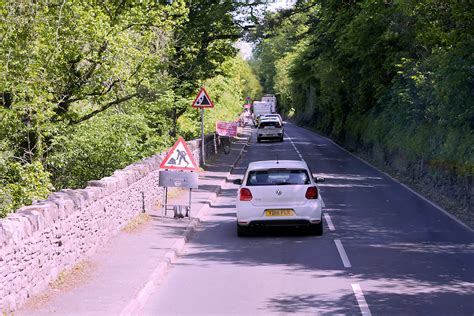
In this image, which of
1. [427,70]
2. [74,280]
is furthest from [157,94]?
[74,280]

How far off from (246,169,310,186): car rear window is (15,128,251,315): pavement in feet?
6.03

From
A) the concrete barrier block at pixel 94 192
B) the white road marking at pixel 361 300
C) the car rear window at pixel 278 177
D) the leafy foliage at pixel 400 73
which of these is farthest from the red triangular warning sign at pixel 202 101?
the white road marking at pixel 361 300

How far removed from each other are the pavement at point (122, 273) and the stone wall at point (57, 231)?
20 centimetres

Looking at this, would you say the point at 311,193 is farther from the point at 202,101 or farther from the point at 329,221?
the point at 202,101

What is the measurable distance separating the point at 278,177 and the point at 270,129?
1598 inches

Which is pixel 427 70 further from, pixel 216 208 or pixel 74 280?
pixel 74 280

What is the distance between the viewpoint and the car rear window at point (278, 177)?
1565 centimetres

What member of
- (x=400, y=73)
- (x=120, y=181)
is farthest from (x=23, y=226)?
(x=400, y=73)

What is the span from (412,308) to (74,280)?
4.83 metres

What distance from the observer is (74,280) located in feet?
35.4

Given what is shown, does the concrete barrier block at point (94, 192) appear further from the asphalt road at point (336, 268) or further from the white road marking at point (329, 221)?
the white road marking at point (329, 221)

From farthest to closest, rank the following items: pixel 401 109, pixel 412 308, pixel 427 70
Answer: pixel 401 109, pixel 427 70, pixel 412 308

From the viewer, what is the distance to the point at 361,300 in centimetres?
970

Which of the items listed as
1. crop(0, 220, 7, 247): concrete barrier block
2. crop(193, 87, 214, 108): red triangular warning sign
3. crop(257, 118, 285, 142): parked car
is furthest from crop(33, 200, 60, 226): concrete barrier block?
crop(257, 118, 285, 142): parked car
